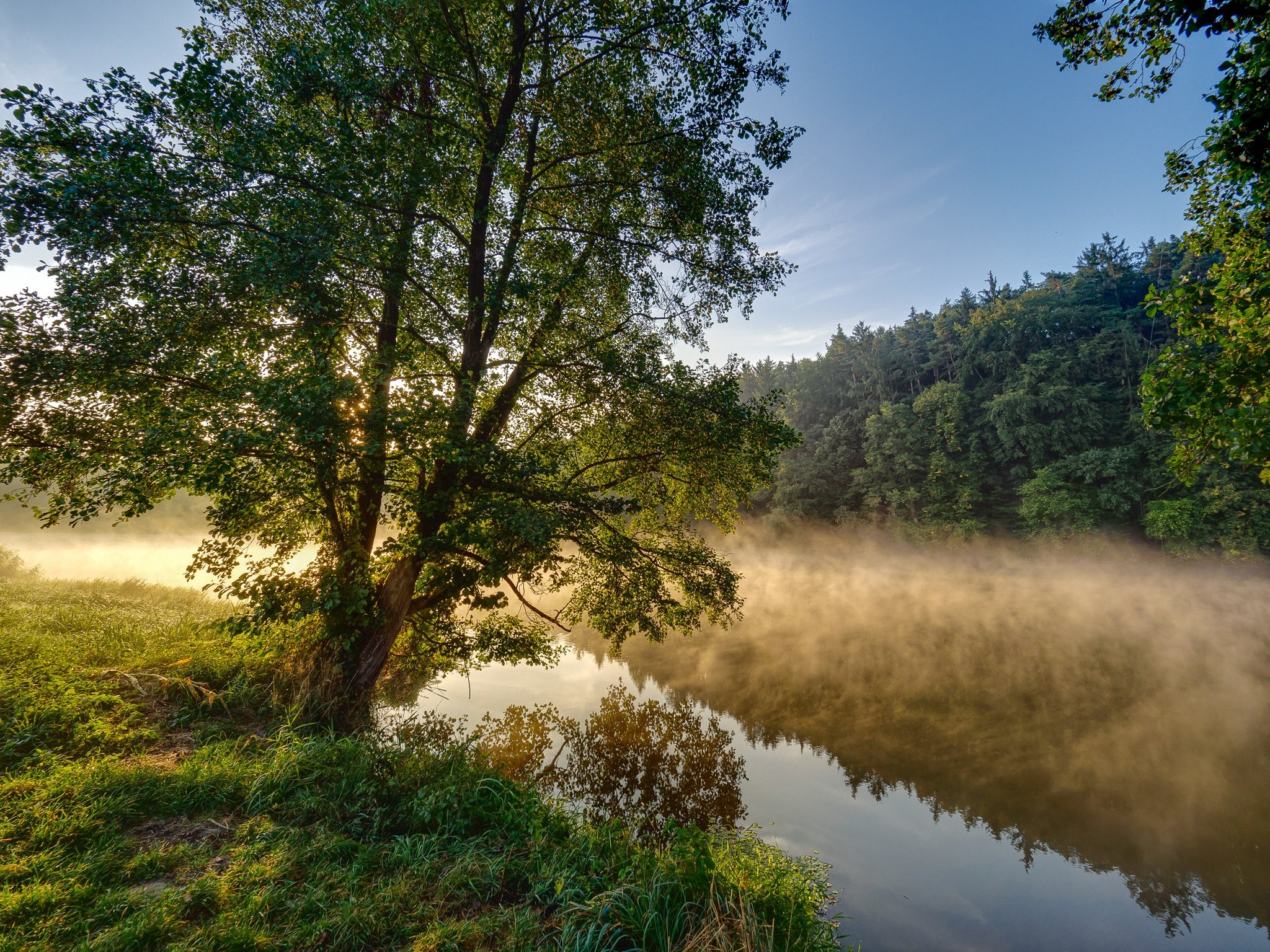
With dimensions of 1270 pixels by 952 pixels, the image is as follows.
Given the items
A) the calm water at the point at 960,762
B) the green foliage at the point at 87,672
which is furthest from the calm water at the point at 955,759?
the green foliage at the point at 87,672

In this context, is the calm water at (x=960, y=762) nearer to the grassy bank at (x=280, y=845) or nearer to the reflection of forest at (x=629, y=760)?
the reflection of forest at (x=629, y=760)

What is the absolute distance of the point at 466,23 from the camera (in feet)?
19.9

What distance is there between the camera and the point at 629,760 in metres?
8.09

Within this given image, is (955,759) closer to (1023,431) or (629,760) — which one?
(629,760)

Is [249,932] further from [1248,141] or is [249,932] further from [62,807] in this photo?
[1248,141]

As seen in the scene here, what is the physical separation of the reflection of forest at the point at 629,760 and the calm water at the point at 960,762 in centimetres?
6

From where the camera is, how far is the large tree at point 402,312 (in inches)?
177

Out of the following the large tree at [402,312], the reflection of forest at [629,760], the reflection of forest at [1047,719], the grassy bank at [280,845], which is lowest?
the reflection of forest at [1047,719]

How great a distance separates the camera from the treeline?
97.6 feet

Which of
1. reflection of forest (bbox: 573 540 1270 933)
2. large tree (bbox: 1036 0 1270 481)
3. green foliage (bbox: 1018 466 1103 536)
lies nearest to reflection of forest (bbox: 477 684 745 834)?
reflection of forest (bbox: 573 540 1270 933)

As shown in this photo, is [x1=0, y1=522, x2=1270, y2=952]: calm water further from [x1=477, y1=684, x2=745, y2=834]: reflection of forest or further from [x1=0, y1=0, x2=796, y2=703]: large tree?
[x1=0, y1=0, x2=796, y2=703]: large tree

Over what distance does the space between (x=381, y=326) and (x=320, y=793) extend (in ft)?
18.3

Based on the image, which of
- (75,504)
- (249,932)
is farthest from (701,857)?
(75,504)

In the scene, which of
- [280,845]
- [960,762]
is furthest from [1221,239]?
[280,845]
